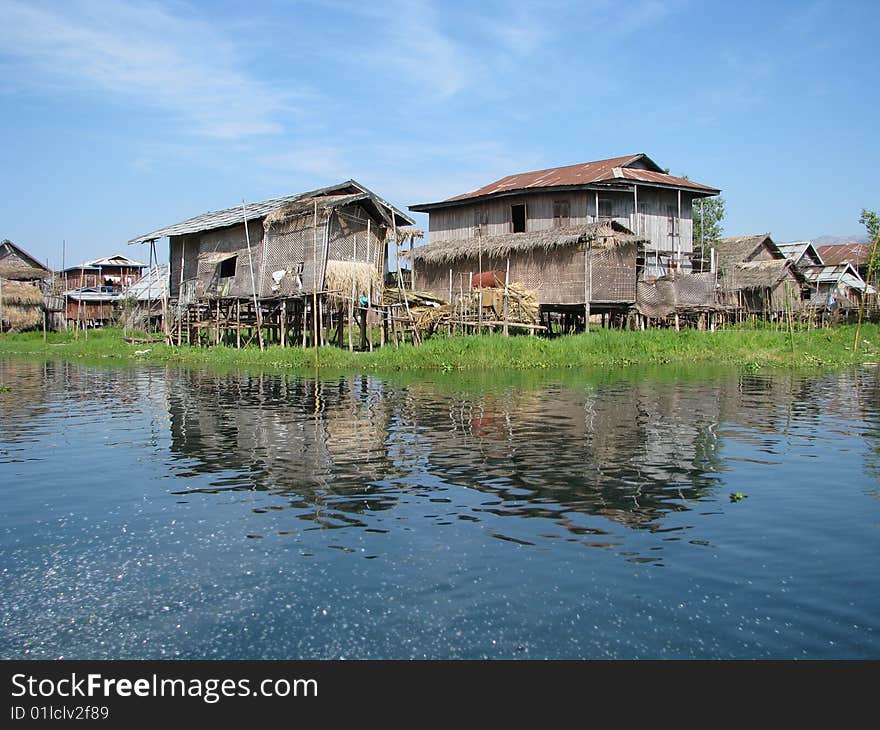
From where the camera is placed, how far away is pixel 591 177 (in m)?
33.3

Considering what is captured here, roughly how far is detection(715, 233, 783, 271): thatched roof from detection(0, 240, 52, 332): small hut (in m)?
36.6

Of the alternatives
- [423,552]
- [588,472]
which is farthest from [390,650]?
[588,472]

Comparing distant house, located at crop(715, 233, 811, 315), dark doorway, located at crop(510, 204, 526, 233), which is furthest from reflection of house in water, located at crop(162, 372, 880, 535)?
distant house, located at crop(715, 233, 811, 315)

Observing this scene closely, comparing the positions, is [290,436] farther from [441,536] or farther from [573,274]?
[573,274]

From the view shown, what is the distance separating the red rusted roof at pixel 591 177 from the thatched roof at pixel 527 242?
229cm

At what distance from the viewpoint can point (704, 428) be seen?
40.1 ft

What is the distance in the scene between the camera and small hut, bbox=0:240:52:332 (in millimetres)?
44812

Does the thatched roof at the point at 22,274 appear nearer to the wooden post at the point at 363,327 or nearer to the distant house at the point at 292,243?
the distant house at the point at 292,243

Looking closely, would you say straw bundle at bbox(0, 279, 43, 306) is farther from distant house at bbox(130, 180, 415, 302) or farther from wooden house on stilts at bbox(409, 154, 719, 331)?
wooden house on stilts at bbox(409, 154, 719, 331)

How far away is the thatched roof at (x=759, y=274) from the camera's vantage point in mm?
42875

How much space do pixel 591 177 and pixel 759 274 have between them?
15.1m

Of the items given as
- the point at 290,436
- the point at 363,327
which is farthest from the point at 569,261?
the point at 290,436

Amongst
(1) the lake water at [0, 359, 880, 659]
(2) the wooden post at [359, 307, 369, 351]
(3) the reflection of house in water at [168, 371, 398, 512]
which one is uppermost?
(2) the wooden post at [359, 307, 369, 351]

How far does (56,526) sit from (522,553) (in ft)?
13.1
